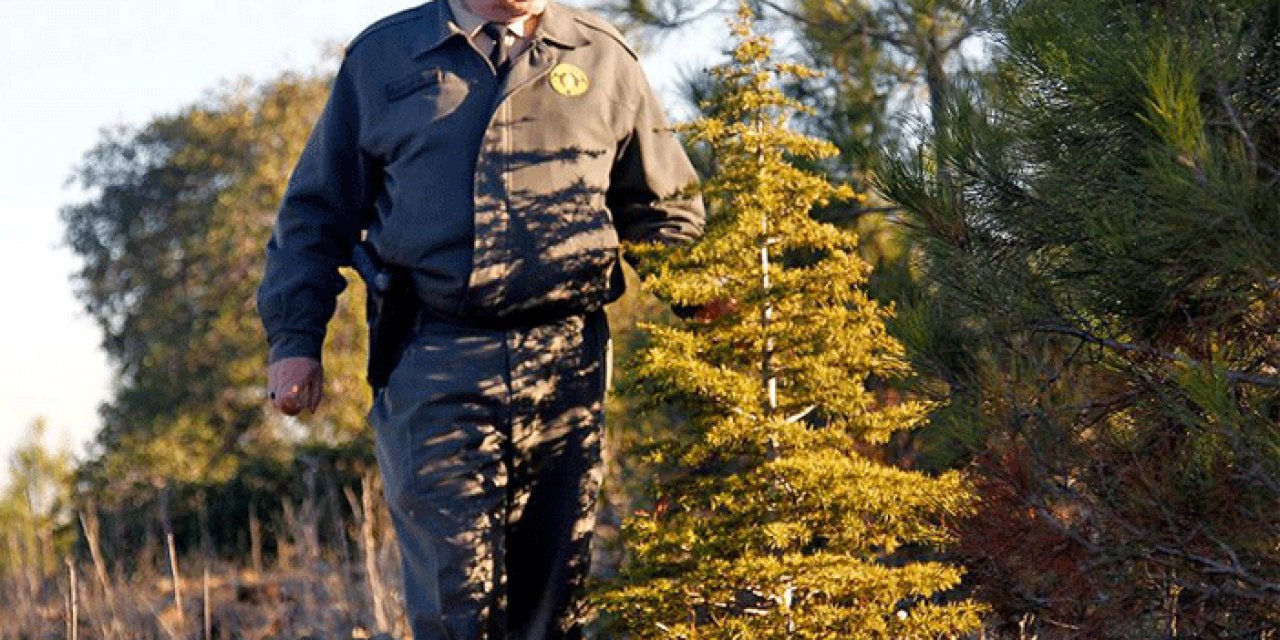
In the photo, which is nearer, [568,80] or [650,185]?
[568,80]

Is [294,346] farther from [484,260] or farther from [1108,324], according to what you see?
[1108,324]

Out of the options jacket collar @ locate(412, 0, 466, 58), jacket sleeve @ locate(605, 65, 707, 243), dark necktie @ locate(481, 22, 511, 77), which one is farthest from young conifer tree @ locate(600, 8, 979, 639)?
jacket collar @ locate(412, 0, 466, 58)

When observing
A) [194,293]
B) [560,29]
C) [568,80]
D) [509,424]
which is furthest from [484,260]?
[194,293]

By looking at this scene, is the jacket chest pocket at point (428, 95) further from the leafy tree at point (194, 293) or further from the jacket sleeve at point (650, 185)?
the leafy tree at point (194, 293)

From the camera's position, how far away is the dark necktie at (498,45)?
12.1 ft

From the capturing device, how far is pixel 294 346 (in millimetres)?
3723

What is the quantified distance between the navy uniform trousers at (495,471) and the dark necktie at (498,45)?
546mm

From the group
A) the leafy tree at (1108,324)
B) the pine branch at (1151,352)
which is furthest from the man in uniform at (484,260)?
the pine branch at (1151,352)

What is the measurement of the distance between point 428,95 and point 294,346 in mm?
596

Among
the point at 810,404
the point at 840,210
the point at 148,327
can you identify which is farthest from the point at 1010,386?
the point at 148,327

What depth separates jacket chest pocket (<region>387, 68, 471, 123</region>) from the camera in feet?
11.8

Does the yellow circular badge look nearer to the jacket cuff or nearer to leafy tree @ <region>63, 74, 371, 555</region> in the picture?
the jacket cuff

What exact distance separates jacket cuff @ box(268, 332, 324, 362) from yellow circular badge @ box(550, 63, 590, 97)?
0.72 m

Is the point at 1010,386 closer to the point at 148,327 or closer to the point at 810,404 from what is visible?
the point at 810,404
